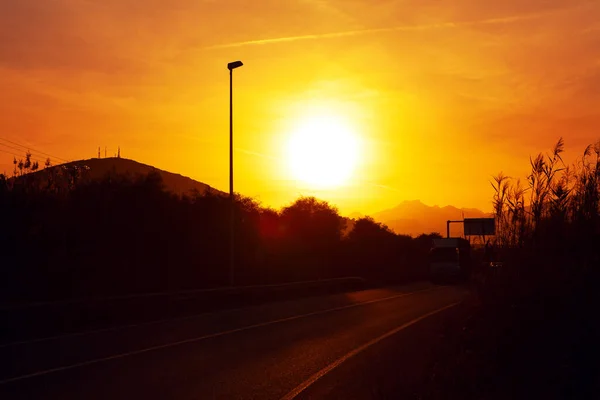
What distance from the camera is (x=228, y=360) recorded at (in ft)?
44.8

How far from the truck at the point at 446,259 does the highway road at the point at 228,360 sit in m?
32.1

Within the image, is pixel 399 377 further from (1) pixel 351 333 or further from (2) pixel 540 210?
(1) pixel 351 333

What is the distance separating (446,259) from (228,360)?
43.2m

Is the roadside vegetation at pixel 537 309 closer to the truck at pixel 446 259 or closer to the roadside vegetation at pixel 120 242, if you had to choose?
the roadside vegetation at pixel 120 242

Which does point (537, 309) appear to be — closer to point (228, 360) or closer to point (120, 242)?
point (228, 360)

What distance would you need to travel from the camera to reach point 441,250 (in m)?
55.4

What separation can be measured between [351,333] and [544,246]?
6595mm

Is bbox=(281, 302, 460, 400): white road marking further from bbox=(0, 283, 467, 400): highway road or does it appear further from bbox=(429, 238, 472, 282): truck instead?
bbox=(429, 238, 472, 282): truck

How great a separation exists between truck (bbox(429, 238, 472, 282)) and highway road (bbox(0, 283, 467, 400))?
3214 cm

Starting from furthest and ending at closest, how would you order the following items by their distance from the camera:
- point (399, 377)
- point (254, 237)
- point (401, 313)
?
point (254, 237)
point (401, 313)
point (399, 377)

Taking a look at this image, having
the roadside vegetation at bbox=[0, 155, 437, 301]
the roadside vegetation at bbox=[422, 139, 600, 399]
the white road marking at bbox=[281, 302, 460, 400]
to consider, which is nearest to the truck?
the roadside vegetation at bbox=[0, 155, 437, 301]

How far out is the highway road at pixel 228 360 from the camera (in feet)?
34.8

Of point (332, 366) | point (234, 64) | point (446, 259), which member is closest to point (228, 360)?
point (332, 366)

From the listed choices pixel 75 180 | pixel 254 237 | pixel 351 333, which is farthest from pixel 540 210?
pixel 254 237
